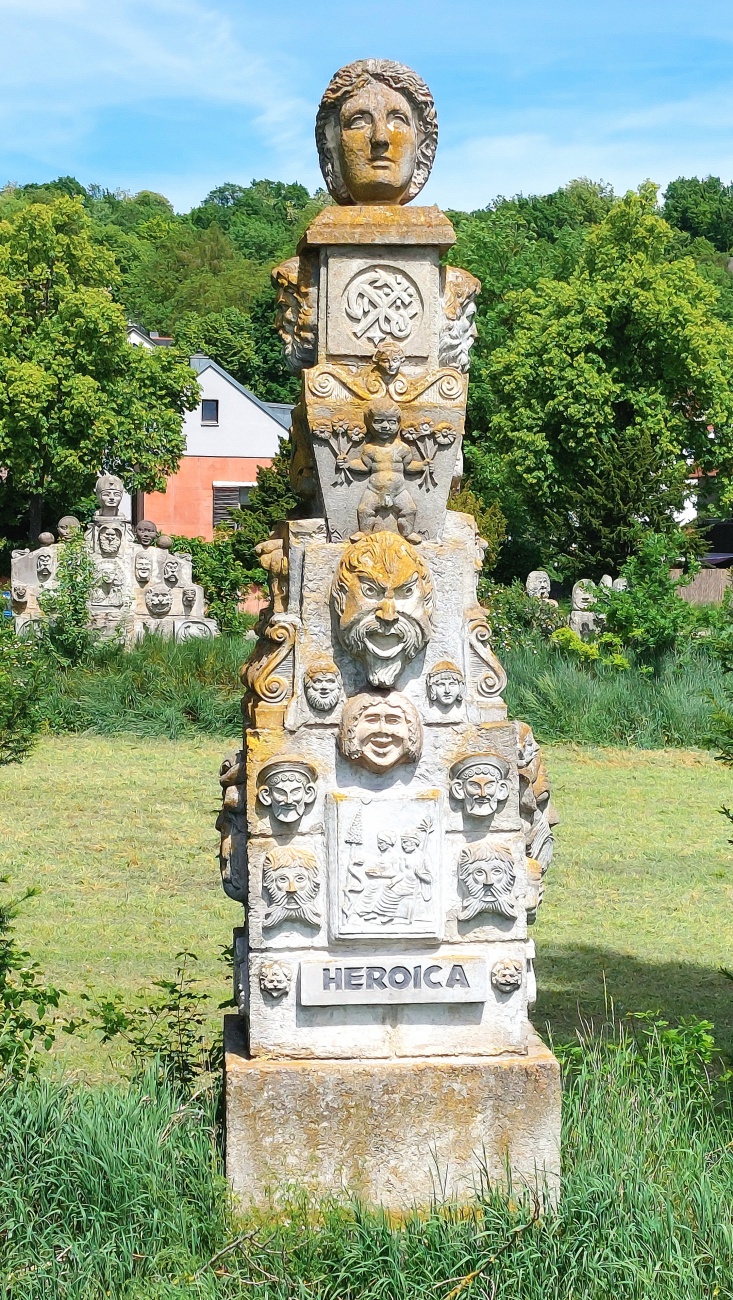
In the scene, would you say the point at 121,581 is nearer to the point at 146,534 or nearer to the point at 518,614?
the point at 146,534

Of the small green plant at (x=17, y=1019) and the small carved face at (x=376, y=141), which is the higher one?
the small carved face at (x=376, y=141)

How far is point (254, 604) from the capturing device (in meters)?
37.7

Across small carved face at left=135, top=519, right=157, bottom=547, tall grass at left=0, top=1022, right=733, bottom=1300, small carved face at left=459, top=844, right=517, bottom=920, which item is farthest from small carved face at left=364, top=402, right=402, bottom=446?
small carved face at left=135, top=519, right=157, bottom=547

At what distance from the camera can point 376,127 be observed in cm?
466

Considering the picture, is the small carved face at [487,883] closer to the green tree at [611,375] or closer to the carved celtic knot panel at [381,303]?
the carved celtic knot panel at [381,303]

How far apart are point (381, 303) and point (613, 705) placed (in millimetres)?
11880

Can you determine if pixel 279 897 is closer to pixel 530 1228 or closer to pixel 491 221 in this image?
pixel 530 1228

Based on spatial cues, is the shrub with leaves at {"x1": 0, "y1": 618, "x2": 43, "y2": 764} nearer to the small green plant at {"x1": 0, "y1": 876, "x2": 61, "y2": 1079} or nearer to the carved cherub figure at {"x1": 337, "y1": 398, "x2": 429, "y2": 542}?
the small green plant at {"x1": 0, "y1": 876, "x2": 61, "y2": 1079}

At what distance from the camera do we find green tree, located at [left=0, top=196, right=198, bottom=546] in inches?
1411

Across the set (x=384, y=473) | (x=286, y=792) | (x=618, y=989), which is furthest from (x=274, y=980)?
(x=618, y=989)

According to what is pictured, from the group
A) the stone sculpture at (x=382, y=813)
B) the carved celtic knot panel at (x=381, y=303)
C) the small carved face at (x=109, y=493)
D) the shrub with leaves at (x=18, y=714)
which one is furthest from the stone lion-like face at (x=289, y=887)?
the small carved face at (x=109, y=493)

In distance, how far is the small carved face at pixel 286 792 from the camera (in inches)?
173

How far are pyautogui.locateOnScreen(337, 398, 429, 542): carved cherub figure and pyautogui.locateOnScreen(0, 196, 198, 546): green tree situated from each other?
32.0m

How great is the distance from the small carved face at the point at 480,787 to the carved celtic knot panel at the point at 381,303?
130 cm
